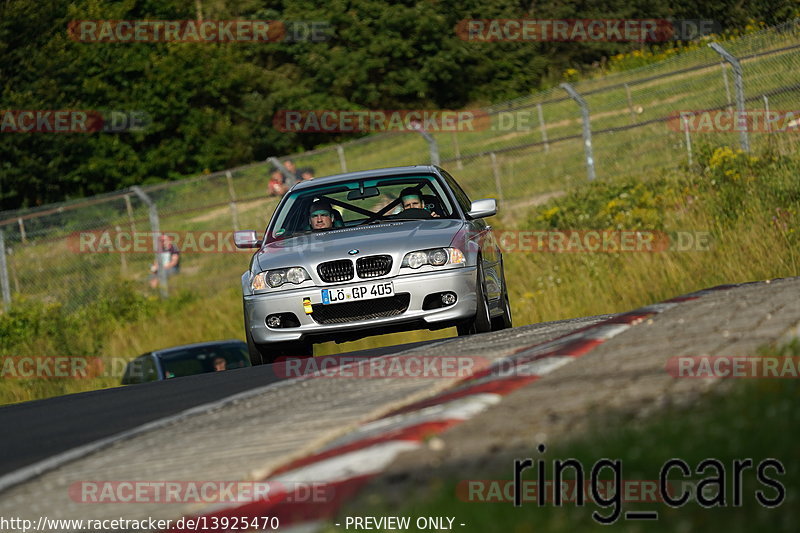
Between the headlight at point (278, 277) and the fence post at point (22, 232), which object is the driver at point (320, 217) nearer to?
the headlight at point (278, 277)

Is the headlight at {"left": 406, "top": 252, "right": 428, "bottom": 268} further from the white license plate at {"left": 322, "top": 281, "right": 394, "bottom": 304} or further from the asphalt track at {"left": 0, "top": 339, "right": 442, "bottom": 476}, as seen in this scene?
the asphalt track at {"left": 0, "top": 339, "right": 442, "bottom": 476}

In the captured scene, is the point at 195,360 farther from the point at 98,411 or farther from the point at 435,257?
the point at 98,411

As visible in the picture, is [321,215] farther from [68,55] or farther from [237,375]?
[68,55]

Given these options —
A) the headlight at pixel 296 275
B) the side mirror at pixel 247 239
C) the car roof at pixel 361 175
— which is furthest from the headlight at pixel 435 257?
the side mirror at pixel 247 239

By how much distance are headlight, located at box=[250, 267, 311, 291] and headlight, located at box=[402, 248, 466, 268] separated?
0.80 meters

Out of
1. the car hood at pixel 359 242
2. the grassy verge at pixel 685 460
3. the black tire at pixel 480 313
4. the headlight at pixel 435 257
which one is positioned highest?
the car hood at pixel 359 242

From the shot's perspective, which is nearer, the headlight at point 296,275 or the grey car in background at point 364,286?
the grey car in background at point 364,286

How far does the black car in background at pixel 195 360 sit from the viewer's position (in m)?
16.4

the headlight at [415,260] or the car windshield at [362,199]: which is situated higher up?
the car windshield at [362,199]

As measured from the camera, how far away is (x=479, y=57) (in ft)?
167

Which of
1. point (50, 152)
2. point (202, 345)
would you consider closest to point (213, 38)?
point (50, 152)

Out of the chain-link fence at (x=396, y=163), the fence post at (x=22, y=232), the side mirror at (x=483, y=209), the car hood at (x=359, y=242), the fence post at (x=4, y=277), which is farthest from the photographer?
the fence post at (x=22, y=232)

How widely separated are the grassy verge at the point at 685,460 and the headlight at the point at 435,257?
5858 mm

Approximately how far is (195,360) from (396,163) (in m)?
15.0
